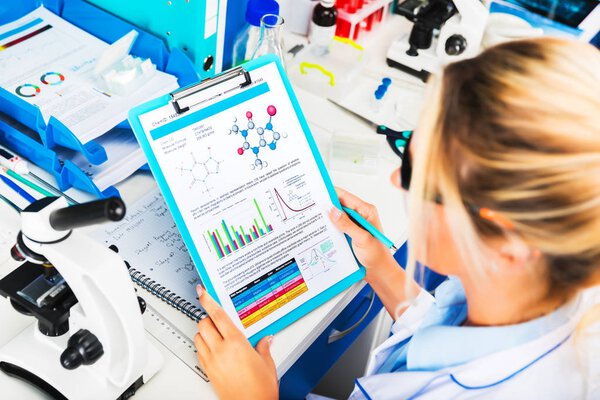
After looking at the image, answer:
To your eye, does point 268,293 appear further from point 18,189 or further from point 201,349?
point 18,189

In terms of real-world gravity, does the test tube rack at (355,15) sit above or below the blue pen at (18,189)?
above

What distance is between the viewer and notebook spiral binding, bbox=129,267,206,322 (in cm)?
84

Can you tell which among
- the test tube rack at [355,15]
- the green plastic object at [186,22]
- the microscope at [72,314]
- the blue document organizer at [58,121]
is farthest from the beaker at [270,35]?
the microscope at [72,314]

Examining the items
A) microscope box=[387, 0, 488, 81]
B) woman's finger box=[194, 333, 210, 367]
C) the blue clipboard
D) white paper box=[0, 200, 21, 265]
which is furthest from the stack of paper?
microscope box=[387, 0, 488, 81]

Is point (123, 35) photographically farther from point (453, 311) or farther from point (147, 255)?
point (453, 311)

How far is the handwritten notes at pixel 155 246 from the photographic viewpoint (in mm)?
881

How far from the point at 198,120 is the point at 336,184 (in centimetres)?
37

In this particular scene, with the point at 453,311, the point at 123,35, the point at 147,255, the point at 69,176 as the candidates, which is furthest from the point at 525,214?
the point at 123,35

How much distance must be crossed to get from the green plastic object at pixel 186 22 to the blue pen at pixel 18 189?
39cm

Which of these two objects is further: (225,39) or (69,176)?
(225,39)

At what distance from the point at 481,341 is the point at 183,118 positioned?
0.53 m

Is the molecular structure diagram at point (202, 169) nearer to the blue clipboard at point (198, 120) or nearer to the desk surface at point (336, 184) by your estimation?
the blue clipboard at point (198, 120)

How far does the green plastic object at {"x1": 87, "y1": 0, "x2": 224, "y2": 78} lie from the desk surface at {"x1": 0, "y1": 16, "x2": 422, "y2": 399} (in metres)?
0.26

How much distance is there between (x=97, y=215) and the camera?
535 millimetres
